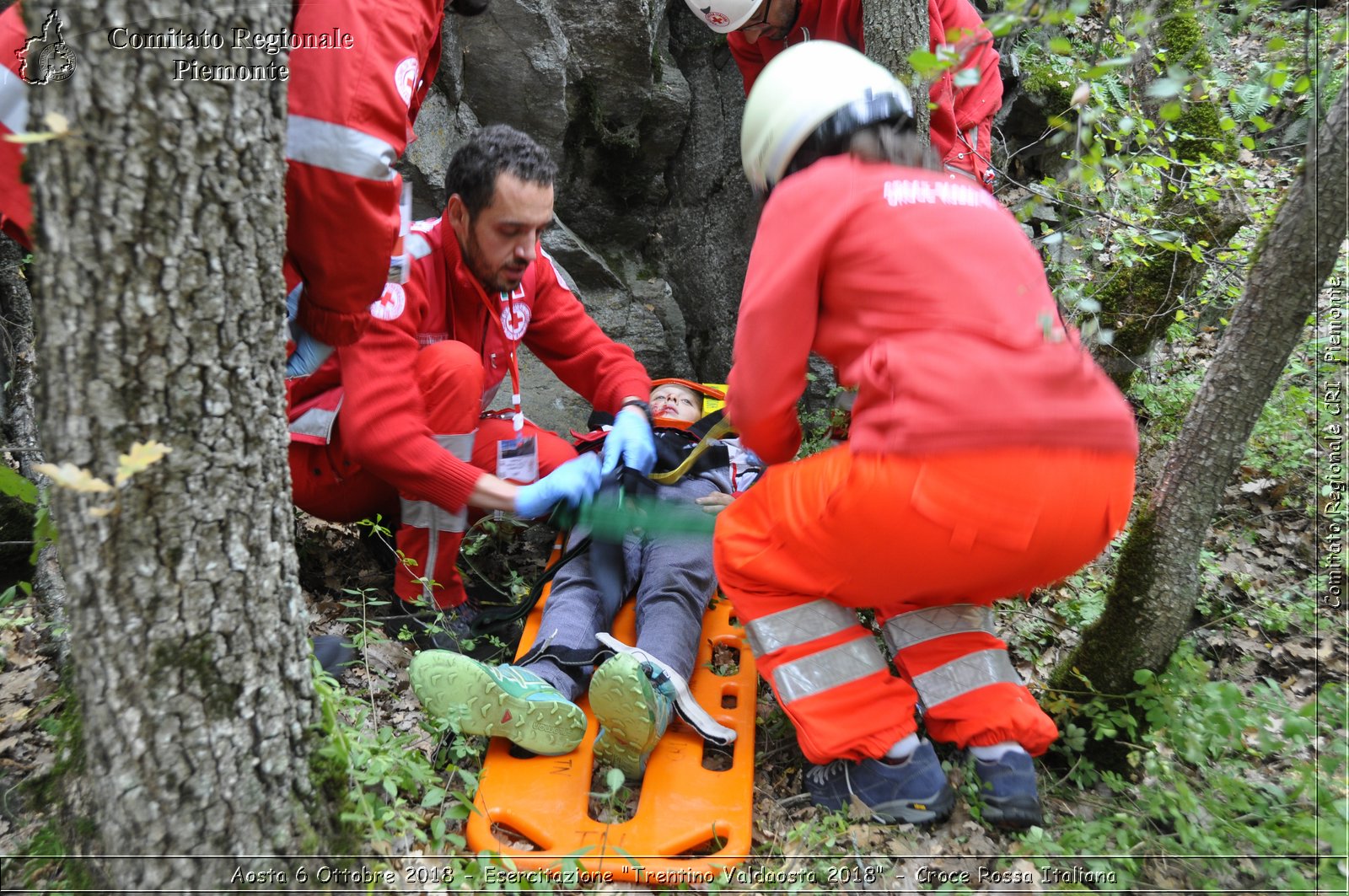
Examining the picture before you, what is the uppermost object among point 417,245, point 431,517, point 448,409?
point 417,245

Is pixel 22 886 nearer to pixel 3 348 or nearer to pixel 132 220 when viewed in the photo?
pixel 132 220

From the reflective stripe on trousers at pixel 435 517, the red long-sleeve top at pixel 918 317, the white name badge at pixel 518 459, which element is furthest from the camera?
the white name badge at pixel 518 459

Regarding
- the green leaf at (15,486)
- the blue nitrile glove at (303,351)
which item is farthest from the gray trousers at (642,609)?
the green leaf at (15,486)

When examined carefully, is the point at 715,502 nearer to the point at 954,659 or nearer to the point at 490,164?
the point at 954,659

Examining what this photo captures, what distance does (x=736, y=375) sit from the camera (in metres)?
2.42

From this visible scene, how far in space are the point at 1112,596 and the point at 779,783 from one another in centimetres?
110

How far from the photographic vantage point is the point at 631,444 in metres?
3.55

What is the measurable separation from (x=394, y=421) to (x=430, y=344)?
0.39 meters

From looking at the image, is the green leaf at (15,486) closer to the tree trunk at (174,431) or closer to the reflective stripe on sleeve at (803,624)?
the tree trunk at (174,431)

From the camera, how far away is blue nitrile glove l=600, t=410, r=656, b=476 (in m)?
3.50

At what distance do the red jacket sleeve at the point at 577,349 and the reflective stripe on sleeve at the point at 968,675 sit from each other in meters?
1.85

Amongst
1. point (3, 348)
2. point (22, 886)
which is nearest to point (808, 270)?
point (22, 886)

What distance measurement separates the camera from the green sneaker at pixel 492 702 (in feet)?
7.93

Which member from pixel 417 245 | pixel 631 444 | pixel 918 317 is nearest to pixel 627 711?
pixel 918 317
